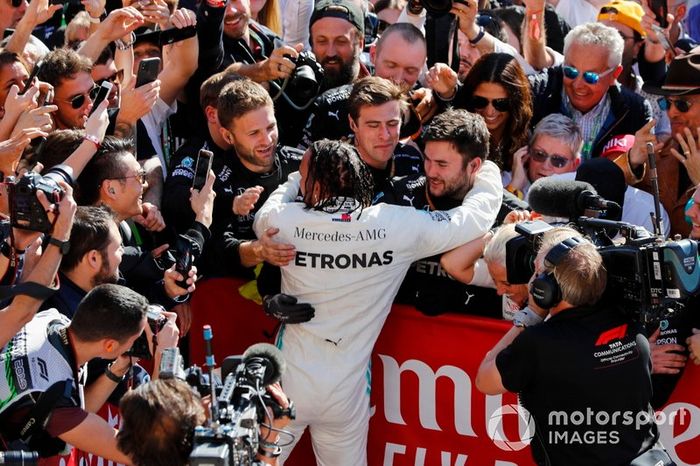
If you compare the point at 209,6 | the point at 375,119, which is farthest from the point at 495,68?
the point at 209,6

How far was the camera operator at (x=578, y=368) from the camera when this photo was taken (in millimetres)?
4672

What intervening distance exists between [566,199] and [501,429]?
4.40 feet

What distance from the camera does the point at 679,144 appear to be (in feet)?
22.4

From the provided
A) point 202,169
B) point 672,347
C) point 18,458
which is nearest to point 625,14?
point 672,347

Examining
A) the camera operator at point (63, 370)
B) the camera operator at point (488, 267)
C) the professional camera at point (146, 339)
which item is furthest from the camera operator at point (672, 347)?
the camera operator at point (63, 370)

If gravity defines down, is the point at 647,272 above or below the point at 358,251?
above

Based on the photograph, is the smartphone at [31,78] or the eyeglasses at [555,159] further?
the eyeglasses at [555,159]

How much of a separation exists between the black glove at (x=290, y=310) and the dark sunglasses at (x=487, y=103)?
7.06ft

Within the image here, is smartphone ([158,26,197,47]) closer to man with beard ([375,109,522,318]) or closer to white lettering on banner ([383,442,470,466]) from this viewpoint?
man with beard ([375,109,522,318])

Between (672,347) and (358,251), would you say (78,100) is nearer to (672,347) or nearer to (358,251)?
(358,251)

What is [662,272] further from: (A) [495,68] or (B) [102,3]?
(B) [102,3]

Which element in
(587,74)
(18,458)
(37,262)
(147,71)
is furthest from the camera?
(587,74)

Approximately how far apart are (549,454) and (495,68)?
10.1 ft

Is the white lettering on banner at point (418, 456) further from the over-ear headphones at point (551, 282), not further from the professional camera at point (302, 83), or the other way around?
the professional camera at point (302, 83)
